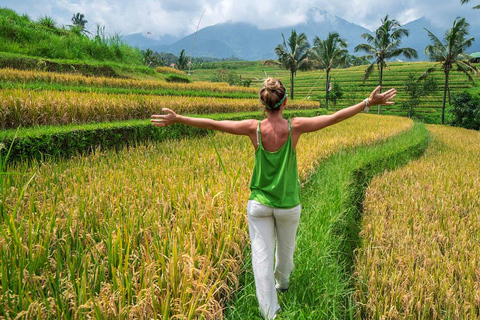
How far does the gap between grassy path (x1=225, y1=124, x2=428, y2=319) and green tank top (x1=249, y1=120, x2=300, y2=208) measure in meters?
0.67

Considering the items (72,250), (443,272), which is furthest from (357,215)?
(72,250)

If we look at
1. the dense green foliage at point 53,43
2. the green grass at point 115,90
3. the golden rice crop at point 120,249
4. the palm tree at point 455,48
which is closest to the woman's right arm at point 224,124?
the golden rice crop at point 120,249

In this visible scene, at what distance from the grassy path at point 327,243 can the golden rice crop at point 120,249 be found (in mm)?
353

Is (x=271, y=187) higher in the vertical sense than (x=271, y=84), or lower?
lower

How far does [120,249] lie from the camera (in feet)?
5.95

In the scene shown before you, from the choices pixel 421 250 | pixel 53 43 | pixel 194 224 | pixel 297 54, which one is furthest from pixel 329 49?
pixel 194 224

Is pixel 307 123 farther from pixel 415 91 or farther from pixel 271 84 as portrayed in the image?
pixel 415 91

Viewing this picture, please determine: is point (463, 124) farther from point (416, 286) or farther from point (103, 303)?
point (103, 303)

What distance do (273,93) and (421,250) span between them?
2.15 meters

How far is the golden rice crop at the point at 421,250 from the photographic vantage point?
6.99ft

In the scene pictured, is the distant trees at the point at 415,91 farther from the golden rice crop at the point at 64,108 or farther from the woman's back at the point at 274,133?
the woman's back at the point at 274,133

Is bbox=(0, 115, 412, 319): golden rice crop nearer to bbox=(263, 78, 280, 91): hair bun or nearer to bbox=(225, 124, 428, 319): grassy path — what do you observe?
bbox=(225, 124, 428, 319): grassy path

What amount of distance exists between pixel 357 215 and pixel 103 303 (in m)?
3.80

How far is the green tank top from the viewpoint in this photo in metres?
1.80
